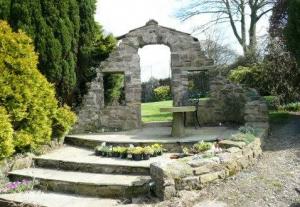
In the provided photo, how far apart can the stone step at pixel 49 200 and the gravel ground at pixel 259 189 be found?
3.74 feet

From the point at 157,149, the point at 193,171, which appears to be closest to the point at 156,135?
the point at 157,149

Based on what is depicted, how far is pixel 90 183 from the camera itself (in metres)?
6.89

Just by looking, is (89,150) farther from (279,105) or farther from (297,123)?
(279,105)

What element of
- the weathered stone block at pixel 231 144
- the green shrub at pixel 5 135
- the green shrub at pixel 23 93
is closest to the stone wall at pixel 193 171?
the weathered stone block at pixel 231 144

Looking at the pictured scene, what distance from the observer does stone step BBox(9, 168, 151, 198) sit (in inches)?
259

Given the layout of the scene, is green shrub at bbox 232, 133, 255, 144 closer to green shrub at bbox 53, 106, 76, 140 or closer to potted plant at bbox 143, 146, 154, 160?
potted plant at bbox 143, 146, 154, 160

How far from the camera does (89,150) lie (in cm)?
930

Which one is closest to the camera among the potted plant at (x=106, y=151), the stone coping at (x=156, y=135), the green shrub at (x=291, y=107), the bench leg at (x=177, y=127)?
the potted plant at (x=106, y=151)

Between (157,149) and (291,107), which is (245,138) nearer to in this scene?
(157,149)

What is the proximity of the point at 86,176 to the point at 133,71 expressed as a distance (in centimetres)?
447

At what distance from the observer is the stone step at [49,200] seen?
647 cm

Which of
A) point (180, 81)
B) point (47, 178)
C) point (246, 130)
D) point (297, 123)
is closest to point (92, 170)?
point (47, 178)

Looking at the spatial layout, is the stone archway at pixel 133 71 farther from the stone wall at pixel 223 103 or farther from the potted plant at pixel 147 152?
the potted plant at pixel 147 152

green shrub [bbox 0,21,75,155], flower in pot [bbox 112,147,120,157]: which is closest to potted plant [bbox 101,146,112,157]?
flower in pot [bbox 112,147,120,157]
